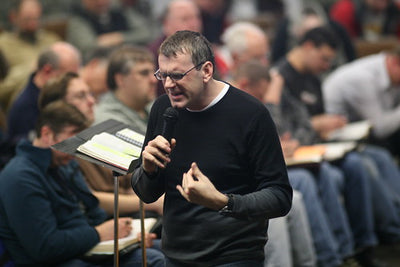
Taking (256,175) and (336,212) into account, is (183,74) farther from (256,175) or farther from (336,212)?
(336,212)

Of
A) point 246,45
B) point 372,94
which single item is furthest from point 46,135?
point 372,94

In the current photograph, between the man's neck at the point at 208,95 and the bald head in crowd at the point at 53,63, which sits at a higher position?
the bald head in crowd at the point at 53,63

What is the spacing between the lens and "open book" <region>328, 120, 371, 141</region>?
5.93m

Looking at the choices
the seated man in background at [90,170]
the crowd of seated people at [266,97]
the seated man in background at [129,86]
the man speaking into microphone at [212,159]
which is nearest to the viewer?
the man speaking into microphone at [212,159]

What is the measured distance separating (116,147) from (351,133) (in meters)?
3.28

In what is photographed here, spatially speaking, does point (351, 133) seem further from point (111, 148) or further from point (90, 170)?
point (111, 148)

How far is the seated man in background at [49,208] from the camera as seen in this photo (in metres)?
3.42

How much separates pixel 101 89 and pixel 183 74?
3.31m

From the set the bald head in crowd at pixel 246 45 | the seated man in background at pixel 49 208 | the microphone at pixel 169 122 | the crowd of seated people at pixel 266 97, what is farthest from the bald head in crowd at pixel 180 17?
the microphone at pixel 169 122

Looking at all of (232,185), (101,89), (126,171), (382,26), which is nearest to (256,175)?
(232,185)

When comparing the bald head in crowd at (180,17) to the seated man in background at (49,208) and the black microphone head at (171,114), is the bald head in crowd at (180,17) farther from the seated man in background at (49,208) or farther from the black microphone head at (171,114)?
the black microphone head at (171,114)

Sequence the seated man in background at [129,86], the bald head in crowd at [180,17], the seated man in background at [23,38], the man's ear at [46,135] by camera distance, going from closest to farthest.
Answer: the man's ear at [46,135]
the seated man in background at [129,86]
the bald head in crowd at [180,17]
the seated man in background at [23,38]

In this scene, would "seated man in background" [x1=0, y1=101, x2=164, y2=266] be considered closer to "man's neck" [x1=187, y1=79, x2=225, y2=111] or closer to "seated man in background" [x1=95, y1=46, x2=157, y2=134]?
"seated man in background" [x1=95, y1=46, x2=157, y2=134]

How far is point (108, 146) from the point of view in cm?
312
